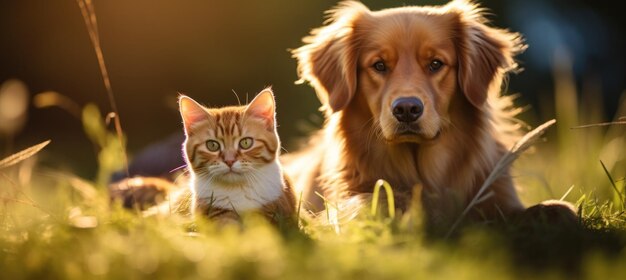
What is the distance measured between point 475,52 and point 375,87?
521 mm

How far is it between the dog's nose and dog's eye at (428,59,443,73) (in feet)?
1.19

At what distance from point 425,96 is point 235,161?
105 centimetres

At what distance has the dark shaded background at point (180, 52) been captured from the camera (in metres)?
8.62

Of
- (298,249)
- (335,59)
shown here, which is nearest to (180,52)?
(335,59)

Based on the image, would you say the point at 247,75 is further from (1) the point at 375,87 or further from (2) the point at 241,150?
(2) the point at 241,150

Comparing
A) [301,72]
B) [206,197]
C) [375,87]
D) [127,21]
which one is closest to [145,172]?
[301,72]

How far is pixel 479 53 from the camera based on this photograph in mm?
3754

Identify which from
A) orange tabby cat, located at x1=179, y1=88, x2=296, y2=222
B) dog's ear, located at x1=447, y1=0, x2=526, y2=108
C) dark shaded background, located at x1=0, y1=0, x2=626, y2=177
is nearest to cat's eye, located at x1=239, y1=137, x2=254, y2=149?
orange tabby cat, located at x1=179, y1=88, x2=296, y2=222

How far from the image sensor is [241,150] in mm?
2736

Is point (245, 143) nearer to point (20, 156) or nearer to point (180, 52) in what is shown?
point (20, 156)

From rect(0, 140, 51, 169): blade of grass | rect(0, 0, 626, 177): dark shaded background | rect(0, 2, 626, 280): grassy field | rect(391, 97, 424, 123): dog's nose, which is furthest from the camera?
rect(0, 0, 626, 177): dark shaded background

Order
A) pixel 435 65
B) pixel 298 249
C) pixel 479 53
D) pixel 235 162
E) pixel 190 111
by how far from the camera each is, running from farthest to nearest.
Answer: pixel 479 53, pixel 435 65, pixel 190 111, pixel 235 162, pixel 298 249

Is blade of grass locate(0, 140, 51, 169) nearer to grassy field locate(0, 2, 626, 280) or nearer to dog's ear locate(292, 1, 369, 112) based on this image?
grassy field locate(0, 2, 626, 280)

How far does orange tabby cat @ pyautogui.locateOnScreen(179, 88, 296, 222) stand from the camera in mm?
2709
